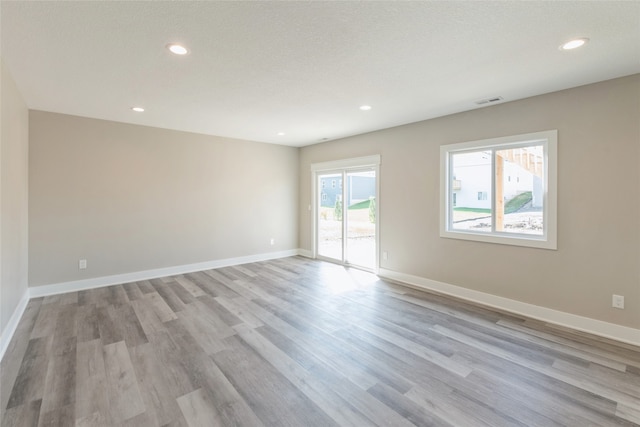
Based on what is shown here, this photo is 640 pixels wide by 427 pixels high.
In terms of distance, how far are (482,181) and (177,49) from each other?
3.79 metres

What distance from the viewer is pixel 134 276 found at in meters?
4.71

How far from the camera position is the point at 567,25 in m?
1.98

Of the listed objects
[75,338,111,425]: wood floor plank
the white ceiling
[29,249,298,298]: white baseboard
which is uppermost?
the white ceiling

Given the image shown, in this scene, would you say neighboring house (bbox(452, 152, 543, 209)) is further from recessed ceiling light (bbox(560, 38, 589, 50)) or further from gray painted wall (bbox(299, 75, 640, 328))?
recessed ceiling light (bbox(560, 38, 589, 50))

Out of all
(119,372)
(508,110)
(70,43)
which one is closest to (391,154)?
(508,110)

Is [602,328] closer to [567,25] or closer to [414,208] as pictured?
[414,208]

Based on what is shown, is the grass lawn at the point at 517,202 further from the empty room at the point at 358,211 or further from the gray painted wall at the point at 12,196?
the gray painted wall at the point at 12,196

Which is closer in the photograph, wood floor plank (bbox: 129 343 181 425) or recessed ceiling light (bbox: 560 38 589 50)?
wood floor plank (bbox: 129 343 181 425)

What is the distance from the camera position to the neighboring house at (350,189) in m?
5.39

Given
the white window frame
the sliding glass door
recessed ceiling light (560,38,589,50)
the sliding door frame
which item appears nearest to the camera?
recessed ceiling light (560,38,589,50)

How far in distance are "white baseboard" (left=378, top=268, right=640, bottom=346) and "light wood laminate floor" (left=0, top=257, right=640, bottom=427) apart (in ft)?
0.46

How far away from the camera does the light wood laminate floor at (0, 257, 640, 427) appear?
73.4 inches

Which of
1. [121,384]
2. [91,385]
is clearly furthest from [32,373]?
[121,384]

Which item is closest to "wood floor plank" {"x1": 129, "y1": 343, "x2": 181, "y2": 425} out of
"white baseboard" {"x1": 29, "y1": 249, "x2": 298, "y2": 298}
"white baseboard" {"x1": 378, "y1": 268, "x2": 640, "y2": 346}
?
"white baseboard" {"x1": 29, "y1": 249, "x2": 298, "y2": 298}
